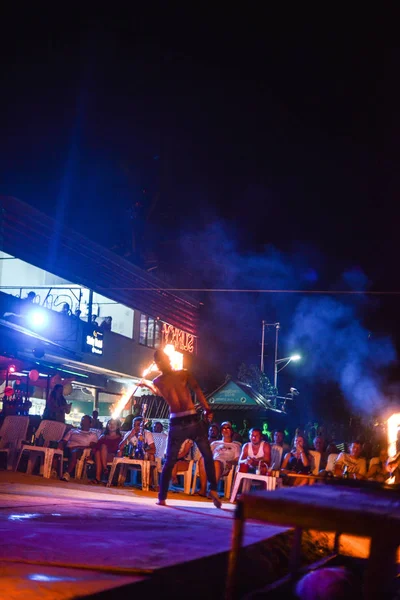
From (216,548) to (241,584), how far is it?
309 mm

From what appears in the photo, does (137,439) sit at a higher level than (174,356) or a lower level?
lower

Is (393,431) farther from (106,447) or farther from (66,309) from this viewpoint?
(106,447)

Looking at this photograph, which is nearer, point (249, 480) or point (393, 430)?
point (249, 480)

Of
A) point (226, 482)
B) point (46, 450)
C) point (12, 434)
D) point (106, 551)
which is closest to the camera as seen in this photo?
point (106, 551)

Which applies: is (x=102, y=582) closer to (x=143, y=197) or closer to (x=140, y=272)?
(x=140, y=272)

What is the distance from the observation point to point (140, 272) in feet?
76.6

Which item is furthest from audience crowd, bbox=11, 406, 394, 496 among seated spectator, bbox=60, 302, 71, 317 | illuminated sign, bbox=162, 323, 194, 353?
Result: illuminated sign, bbox=162, 323, 194, 353

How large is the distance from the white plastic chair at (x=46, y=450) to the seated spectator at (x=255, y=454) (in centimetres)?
355

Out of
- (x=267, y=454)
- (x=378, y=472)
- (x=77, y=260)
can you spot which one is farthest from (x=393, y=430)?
(x=77, y=260)

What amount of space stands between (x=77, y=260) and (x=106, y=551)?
54.3 ft

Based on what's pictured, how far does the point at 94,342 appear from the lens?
20375 millimetres

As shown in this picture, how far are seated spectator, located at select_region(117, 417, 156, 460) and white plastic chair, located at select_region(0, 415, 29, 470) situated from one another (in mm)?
2033

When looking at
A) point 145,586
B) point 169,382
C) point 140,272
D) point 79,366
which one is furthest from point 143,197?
point 145,586

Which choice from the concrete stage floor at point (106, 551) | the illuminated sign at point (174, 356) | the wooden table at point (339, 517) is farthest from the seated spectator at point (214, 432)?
the wooden table at point (339, 517)
